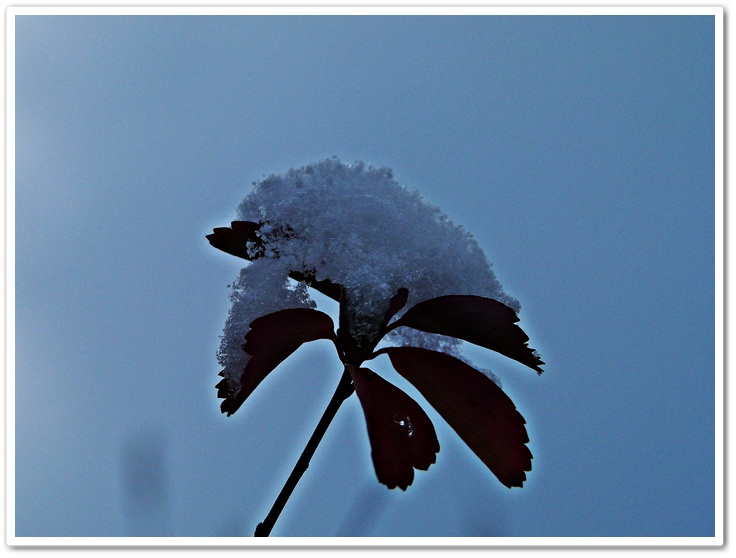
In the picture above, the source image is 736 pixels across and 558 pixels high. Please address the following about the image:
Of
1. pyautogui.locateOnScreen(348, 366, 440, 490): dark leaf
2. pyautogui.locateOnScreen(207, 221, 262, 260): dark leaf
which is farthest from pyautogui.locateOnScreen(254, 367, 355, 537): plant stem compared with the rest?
pyautogui.locateOnScreen(207, 221, 262, 260): dark leaf

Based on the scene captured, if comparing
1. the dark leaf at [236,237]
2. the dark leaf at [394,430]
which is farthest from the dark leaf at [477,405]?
the dark leaf at [236,237]

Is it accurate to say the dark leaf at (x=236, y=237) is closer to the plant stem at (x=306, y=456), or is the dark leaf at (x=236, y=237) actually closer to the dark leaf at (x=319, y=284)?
the dark leaf at (x=319, y=284)

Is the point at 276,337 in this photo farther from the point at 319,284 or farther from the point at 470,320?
the point at 470,320

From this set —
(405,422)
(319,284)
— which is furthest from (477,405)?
(319,284)

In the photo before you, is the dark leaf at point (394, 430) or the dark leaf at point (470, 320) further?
the dark leaf at point (470, 320)
